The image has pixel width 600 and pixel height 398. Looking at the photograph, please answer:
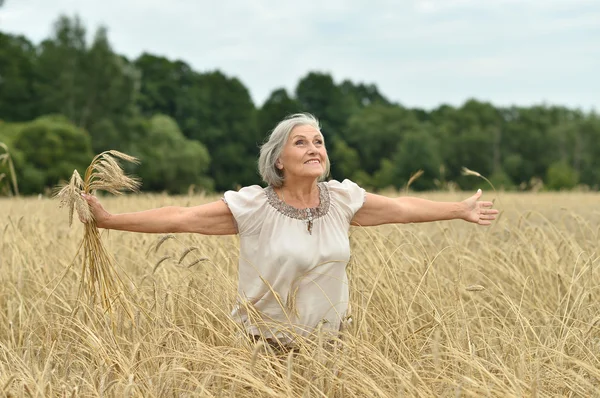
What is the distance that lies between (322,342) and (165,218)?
2.80ft

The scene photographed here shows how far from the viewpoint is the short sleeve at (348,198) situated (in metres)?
3.25

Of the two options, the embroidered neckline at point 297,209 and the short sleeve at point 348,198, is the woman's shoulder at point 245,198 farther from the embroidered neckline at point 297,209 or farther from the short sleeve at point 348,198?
the short sleeve at point 348,198

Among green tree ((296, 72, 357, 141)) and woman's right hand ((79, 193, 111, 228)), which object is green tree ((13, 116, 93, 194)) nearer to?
green tree ((296, 72, 357, 141))

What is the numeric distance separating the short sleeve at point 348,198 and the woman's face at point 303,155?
132mm

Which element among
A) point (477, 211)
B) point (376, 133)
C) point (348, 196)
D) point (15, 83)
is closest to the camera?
point (348, 196)

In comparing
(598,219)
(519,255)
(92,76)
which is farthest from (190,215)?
(92,76)

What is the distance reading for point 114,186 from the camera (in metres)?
3.08

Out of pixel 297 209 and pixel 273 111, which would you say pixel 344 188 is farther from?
pixel 273 111

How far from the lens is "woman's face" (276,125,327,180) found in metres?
3.14

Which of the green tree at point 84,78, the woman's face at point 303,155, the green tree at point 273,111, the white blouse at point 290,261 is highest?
the green tree at point 84,78

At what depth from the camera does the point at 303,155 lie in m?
3.15

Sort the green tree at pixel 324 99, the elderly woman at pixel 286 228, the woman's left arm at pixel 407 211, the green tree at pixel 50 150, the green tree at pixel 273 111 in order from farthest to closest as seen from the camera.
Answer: the green tree at pixel 324 99
the green tree at pixel 273 111
the green tree at pixel 50 150
the woman's left arm at pixel 407 211
the elderly woman at pixel 286 228

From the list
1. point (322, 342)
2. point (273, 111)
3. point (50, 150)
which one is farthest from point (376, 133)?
point (322, 342)

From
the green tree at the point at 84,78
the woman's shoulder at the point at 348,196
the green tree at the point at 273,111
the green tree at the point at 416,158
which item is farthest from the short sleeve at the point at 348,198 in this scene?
the green tree at the point at 416,158
